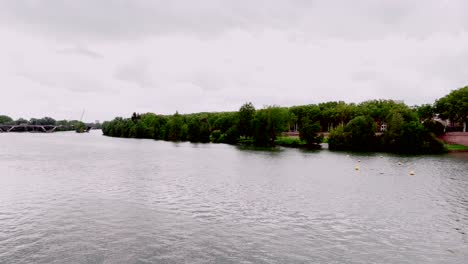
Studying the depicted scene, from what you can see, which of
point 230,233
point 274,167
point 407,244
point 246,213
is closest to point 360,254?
point 407,244

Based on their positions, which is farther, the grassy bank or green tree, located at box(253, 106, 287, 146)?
green tree, located at box(253, 106, 287, 146)

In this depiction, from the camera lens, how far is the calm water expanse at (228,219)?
90.8 feet

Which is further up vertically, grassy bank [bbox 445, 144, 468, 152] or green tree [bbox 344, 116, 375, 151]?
green tree [bbox 344, 116, 375, 151]

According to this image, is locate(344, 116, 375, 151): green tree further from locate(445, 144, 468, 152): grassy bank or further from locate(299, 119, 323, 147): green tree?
locate(445, 144, 468, 152): grassy bank

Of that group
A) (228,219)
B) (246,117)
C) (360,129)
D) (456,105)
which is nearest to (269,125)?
(246,117)

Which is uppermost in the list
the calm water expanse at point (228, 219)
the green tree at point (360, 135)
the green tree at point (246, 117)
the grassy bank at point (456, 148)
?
the green tree at point (246, 117)

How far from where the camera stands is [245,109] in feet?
616

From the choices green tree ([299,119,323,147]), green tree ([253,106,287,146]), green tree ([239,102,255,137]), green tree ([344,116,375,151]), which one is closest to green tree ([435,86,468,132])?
green tree ([344,116,375,151])

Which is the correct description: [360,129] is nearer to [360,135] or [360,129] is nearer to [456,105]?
[360,135]

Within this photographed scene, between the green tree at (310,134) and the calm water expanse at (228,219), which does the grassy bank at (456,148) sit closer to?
the green tree at (310,134)

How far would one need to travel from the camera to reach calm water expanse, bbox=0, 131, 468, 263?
90.8ft

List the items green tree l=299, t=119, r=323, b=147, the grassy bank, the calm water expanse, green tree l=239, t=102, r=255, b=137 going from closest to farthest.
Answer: the calm water expanse < the grassy bank < green tree l=299, t=119, r=323, b=147 < green tree l=239, t=102, r=255, b=137

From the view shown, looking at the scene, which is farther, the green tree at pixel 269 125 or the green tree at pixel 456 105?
the green tree at pixel 269 125

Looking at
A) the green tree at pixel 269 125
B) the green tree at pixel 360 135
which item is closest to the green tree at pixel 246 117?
the green tree at pixel 269 125
